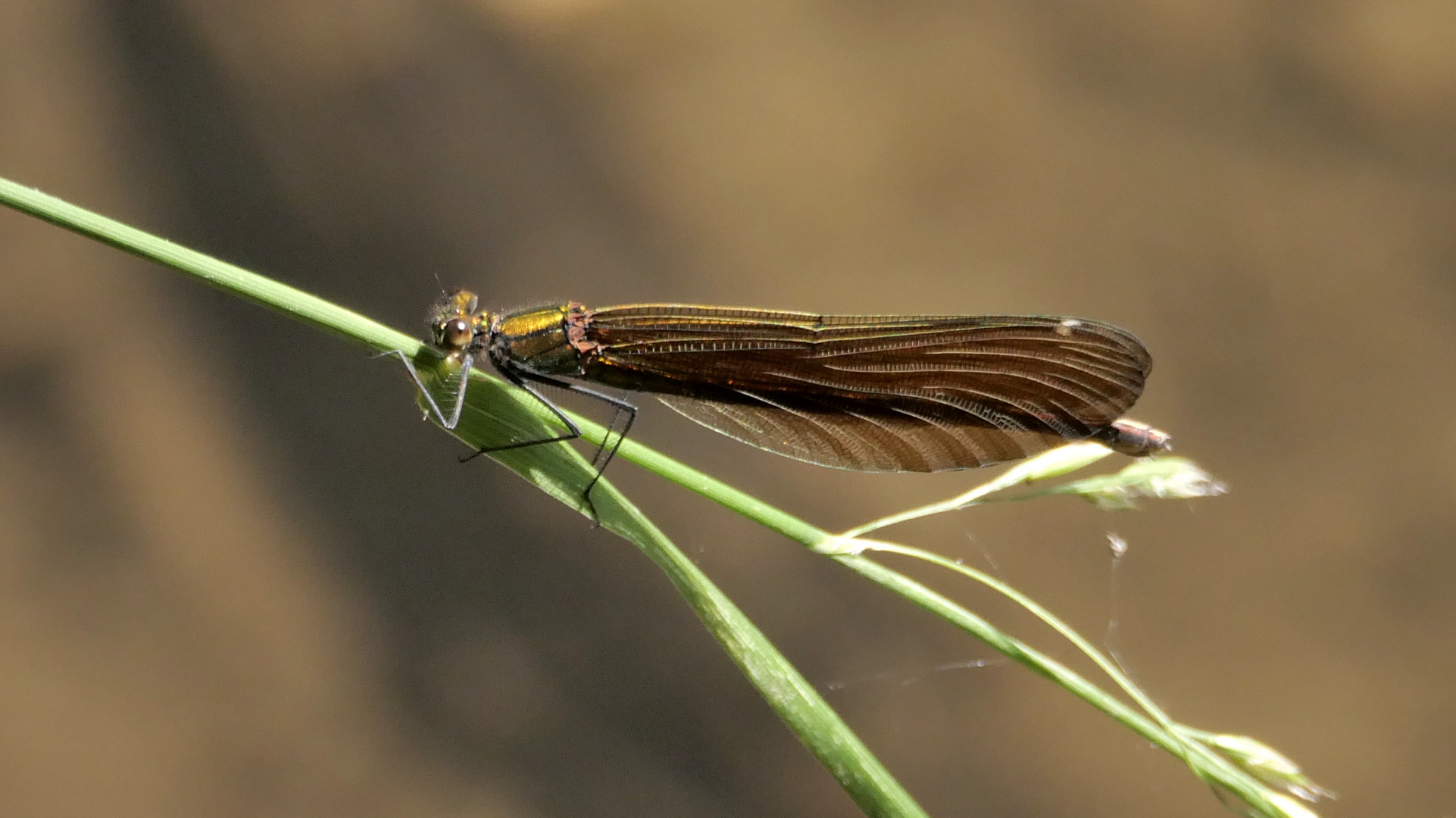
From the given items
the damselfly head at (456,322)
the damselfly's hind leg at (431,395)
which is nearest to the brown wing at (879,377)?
the damselfly head at (456,322)

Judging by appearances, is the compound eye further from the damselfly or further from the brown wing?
the brown wing

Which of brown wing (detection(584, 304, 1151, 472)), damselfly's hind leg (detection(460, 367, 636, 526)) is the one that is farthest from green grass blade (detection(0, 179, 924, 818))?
brown wing (detection(584, 304, 1151, 472))

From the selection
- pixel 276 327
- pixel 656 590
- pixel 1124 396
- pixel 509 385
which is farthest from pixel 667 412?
pixel 1124 396

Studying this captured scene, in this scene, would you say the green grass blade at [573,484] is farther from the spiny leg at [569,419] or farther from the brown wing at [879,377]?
the brown wing at [879,377]

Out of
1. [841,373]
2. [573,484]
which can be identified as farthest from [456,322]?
[841,373]

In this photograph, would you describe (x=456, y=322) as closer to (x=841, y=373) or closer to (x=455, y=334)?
(x=455, y=334)

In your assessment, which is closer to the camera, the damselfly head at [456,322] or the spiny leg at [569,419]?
the spiny leg at [569,419]

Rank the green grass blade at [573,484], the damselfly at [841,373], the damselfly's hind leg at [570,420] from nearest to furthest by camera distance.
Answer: the green grass blade at [573,484]
the damselfly's hind leg at [570,420]
the damselfly at [841,373]
